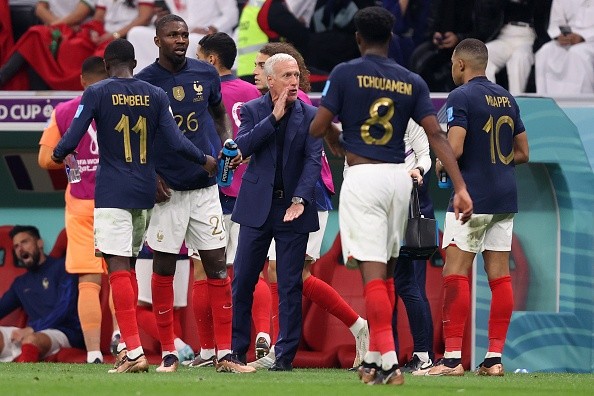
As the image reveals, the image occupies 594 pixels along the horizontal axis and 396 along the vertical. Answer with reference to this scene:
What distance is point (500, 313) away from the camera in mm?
9070

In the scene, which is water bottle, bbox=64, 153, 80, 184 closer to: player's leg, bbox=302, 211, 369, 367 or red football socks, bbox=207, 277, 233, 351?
red football socks, bbox=207, 277, 233, 351

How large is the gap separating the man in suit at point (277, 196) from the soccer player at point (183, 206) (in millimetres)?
146

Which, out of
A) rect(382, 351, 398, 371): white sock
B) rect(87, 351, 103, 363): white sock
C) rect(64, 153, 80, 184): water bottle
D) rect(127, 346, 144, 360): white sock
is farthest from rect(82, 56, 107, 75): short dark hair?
rect(382, 351, 398, 371): white sock

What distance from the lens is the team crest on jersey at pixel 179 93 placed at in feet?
29.7

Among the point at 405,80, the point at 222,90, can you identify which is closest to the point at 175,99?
the point at 222,90

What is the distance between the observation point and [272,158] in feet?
29.6

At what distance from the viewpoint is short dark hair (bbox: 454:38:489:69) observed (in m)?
9.01

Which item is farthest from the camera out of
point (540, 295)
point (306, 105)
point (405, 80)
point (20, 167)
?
point (20, 167)

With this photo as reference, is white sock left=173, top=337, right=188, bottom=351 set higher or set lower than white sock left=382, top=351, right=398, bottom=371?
lower

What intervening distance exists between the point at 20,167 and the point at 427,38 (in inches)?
160

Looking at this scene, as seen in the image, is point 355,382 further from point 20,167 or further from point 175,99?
point 20,167

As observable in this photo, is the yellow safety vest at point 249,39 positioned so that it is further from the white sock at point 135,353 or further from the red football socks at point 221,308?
the white sock at point 135,353

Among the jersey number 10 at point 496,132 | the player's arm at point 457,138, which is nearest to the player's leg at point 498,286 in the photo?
the jersey number 10 at point 496,132

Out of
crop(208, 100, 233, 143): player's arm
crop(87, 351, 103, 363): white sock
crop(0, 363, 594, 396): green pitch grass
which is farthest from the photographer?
crop(87, 351, 103, 363): white sock
